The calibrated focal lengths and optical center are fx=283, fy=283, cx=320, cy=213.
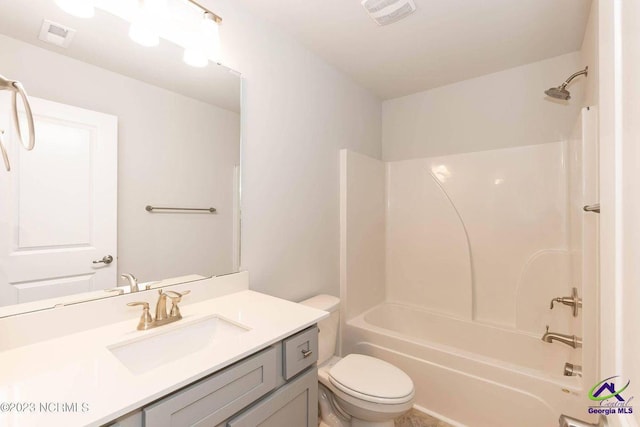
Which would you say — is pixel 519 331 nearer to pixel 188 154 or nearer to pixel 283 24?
pixel 188 154

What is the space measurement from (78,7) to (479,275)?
286 centimetres

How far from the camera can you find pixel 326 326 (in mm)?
1766

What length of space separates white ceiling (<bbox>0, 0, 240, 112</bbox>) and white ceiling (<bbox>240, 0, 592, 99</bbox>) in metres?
0.51

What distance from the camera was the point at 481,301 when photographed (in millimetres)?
2330

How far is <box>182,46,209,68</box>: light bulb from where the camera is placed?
1.33 metres

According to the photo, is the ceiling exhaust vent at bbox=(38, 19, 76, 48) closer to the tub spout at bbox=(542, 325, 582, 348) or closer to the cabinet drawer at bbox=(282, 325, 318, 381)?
the cabinet drawer at bbox=(282, 325, 318, 381)

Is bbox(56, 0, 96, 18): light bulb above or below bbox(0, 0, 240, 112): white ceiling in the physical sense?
above

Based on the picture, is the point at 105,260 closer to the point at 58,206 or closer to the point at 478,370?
the point at 58,206

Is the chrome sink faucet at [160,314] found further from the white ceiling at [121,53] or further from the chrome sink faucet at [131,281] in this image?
the white ceiling at [121,53]

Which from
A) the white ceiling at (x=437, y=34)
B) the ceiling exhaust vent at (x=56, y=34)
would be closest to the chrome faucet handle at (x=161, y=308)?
the ceiling exhaust vent at (x=56, y=34)

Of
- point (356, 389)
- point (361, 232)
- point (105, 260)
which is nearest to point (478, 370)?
point (356, 389)

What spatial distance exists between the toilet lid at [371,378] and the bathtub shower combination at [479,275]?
0.37 metres

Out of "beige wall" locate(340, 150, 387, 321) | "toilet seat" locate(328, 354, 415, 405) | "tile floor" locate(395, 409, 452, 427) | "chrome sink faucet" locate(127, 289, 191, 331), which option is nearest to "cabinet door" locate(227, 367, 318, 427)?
"toilet seat" locate(328, 354, 415, 405)

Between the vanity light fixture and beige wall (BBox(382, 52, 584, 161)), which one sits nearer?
the vanity light fixture
